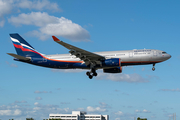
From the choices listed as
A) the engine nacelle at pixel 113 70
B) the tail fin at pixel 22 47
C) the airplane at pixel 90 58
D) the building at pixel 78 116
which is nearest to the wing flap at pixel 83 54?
the airplane at pixel 90 58

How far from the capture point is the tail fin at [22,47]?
5147 cm

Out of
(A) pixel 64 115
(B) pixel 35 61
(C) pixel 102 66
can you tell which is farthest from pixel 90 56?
(A) pixel 64 115

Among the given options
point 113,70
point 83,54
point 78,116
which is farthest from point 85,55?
point 78,116

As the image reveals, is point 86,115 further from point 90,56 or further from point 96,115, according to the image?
point 90,56

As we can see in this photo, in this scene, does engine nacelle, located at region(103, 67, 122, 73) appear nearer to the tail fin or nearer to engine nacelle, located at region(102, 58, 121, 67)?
engine nacelle, located at region(102, 58, 121, 67)

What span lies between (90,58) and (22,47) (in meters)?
16.5

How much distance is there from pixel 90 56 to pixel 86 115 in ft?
490

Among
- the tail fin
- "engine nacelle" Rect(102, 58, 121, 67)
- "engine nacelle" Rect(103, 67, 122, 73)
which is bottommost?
"engine nacelle" Rect(103, 67, 122, 73)

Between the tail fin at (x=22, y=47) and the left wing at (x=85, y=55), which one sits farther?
the tail fin at (x=22, y=47)

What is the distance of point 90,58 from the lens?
4594 cm

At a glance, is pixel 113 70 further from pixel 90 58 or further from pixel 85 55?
pixel 85 55

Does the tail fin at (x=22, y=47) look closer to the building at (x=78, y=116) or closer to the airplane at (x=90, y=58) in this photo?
the airplane at (x=90, y=58)

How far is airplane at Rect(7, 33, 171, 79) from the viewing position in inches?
1773

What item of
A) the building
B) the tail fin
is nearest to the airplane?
the tail fin
